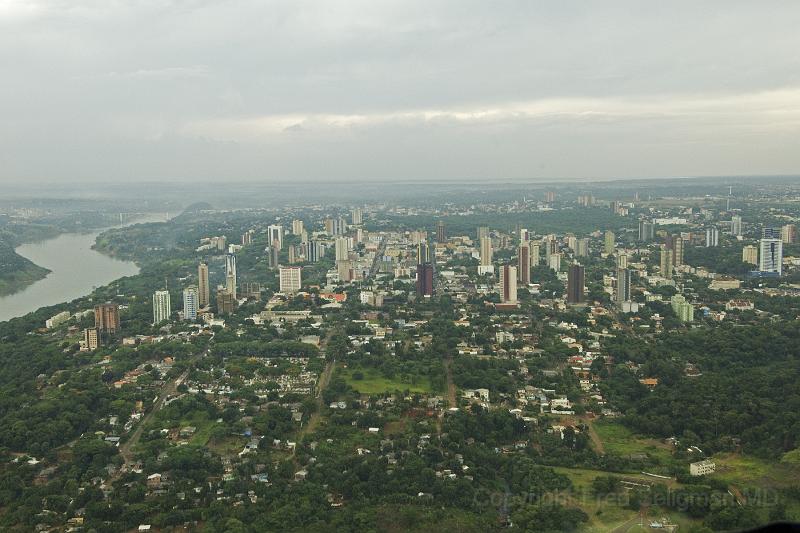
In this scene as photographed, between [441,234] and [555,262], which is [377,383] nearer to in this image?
[555,262]

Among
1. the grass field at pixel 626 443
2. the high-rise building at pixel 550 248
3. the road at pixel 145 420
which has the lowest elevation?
the grass field at pixel 626 443

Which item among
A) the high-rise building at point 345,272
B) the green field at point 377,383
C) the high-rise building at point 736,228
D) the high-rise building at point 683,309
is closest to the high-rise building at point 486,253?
the high-rise building at point 345,272

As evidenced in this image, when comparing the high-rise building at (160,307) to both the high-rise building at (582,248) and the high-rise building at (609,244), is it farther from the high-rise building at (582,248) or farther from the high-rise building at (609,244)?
the high-rise building at (609,244)

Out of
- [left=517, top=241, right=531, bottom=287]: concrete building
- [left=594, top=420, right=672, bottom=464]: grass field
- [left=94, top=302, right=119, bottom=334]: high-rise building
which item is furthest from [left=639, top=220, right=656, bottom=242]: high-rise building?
[left=594, top=420, right=672, bottom=464]: grass field

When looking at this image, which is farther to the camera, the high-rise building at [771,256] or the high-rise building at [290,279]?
the high-rise building at [290,279]

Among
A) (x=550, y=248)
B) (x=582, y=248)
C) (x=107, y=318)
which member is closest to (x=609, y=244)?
(x=582, y=248)

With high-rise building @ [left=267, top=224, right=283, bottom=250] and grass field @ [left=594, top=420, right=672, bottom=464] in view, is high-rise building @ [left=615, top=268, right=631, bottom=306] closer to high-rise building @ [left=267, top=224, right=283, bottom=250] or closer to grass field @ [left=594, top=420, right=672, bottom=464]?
grass field @ [left=594, top=420, right=672, bottom=464]
